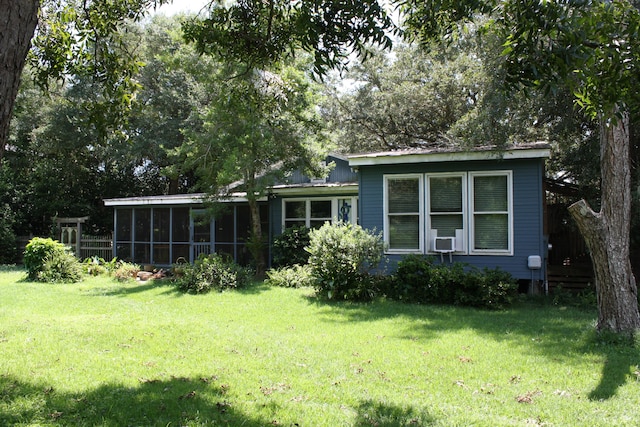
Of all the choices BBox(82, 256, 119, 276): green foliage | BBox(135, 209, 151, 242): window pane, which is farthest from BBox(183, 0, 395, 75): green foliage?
BBox(135, 209, 151, 242): window pane

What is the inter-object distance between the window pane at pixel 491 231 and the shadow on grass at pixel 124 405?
306 inches

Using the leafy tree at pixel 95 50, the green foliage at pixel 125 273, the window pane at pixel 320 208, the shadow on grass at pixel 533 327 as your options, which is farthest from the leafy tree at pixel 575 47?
the green foliage at pixel 125 273

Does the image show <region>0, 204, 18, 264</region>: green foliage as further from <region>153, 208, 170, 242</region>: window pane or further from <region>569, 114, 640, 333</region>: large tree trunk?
<region>569, 114, 640, 333</region>: large tree trunk

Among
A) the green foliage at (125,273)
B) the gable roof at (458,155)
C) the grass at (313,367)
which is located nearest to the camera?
the grass at (313,367)

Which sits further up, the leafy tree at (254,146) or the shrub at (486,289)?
the leafy tree at (254,146)

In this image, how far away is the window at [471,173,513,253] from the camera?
10.7m

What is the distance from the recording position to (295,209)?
51.9 feet

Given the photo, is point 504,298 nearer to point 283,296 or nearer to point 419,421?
point 283,296

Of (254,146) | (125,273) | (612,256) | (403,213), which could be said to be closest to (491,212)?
(403,213)

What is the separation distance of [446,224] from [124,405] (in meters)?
8.50

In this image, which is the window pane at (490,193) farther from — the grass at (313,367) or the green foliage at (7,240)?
the green foliage at (7,240)

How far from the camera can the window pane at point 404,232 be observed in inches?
448

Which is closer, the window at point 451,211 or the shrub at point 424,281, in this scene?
the shrub at point 424,281

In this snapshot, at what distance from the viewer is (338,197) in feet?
49.4
